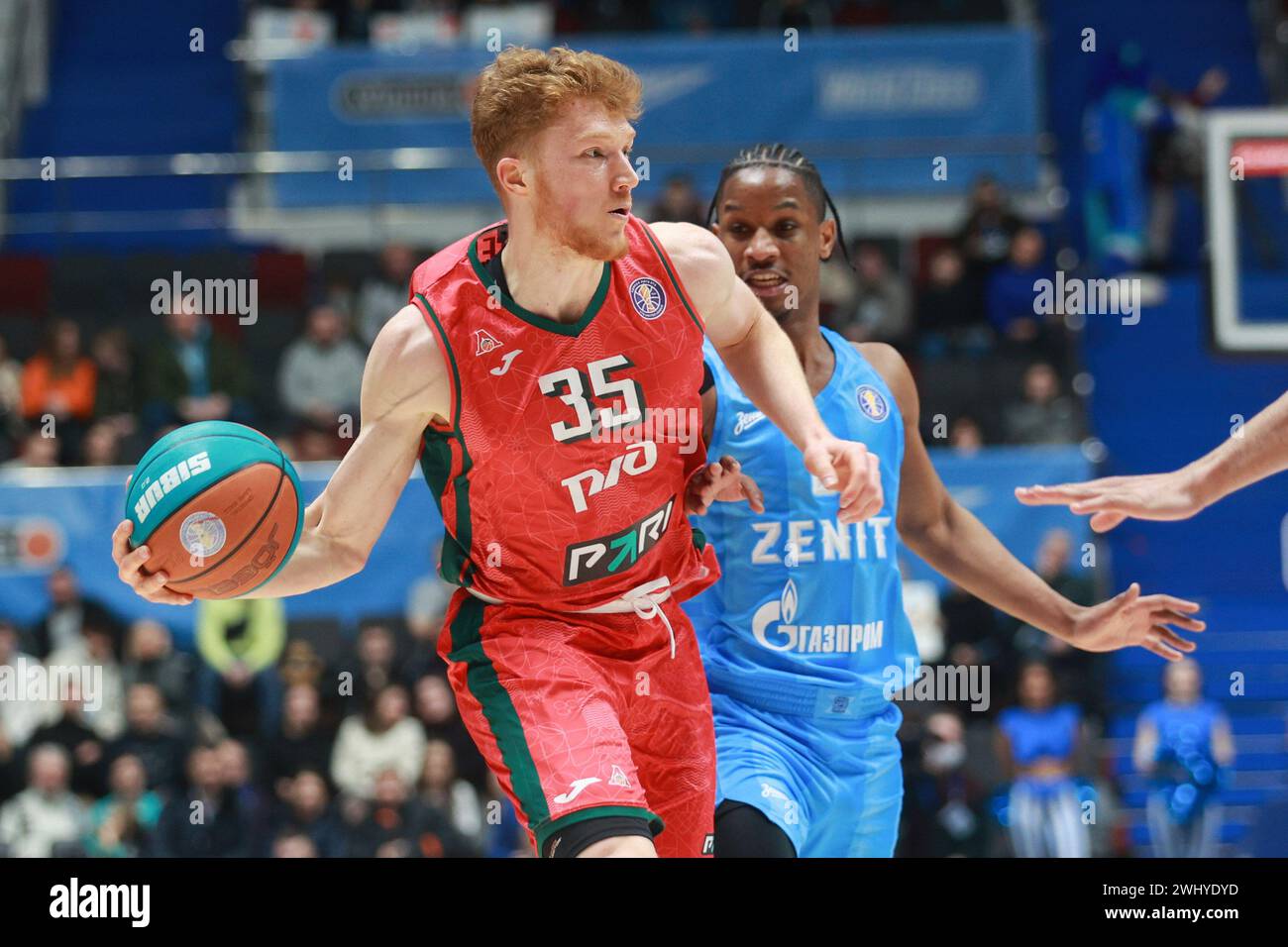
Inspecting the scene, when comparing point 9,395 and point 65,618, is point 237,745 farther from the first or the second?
point 9,395

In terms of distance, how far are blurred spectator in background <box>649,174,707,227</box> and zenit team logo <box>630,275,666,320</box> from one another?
19.9 ft

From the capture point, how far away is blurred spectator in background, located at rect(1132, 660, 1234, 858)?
9289 mm

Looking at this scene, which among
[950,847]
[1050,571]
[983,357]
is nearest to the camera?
[950,847]

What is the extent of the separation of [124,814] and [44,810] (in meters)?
0.54

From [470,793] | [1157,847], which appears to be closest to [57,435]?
[470,793]

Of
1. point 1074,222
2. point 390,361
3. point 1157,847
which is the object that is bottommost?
point 1157,847

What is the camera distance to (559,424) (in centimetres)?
397

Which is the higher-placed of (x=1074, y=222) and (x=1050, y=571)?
(x=1074, y=222)

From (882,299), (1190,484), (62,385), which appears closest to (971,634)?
(882,299)

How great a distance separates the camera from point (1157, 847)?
9.54 metres

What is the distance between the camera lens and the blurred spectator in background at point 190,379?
1034 centimetres

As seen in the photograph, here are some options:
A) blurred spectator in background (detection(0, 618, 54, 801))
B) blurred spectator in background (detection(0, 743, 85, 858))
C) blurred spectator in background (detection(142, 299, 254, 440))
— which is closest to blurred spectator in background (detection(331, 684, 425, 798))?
blurred spectator in background (detection(0, 743, 85, 858))
